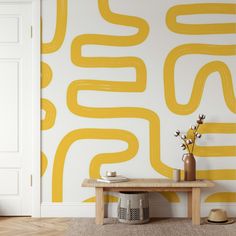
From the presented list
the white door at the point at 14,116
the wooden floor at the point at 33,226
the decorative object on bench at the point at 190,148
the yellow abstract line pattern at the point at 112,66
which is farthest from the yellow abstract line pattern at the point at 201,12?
the wooden floor at the point at 33,226

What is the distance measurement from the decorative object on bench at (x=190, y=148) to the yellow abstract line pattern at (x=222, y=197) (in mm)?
382

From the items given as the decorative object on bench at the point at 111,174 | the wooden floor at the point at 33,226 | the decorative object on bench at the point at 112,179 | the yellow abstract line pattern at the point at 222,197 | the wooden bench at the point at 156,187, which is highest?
the decorative object on bench at the point at 111,174

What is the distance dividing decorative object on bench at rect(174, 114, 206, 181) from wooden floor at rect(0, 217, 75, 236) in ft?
3.87

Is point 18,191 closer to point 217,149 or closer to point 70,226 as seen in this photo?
point 70,226

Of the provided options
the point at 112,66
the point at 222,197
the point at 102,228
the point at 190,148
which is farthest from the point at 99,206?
the point at 112,66

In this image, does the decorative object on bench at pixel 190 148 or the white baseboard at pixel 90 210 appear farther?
the white baseboard at pixel 90 210

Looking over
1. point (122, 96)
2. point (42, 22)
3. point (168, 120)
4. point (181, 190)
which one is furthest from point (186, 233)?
point (42, 22)

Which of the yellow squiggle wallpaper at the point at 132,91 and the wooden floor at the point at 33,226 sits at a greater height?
the yellow squiggle wallpaper at the point at 132,91

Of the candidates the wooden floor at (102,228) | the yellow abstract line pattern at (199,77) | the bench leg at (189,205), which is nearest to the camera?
the wooden floor at (102,228)

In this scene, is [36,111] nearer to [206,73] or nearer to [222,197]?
[206,73]

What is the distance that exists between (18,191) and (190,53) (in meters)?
2.19

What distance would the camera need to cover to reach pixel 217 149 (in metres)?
4.45

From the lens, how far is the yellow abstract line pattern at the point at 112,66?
14.6 ft

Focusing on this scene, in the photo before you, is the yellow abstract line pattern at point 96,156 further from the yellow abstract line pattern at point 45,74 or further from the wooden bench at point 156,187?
the yellow abstract line pattern at point 45,74
